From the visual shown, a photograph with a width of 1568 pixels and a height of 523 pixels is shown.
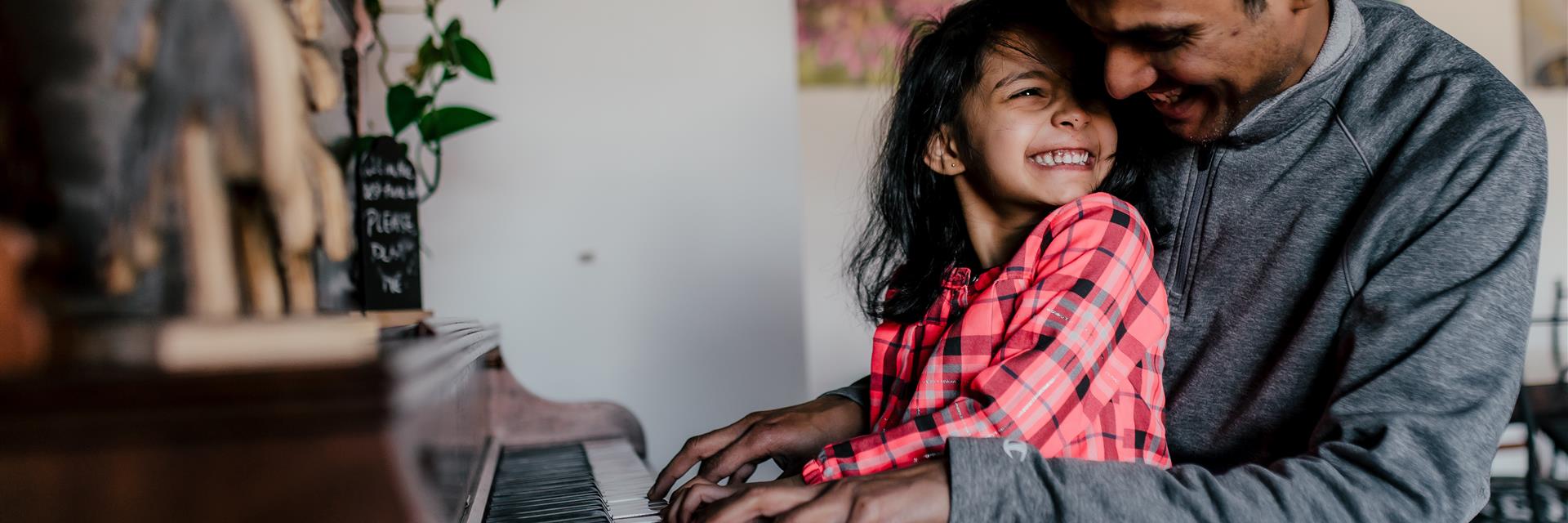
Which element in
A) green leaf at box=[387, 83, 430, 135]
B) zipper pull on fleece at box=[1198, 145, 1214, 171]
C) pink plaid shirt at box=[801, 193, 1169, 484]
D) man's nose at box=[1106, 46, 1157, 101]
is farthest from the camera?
green leaf at box=[387, 83, 430, 135]

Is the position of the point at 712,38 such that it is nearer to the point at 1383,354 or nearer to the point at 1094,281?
the point at 1094,281

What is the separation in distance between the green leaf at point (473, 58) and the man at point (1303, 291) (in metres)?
1.13

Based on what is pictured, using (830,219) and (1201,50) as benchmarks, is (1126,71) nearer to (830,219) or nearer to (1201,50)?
(1201,50)

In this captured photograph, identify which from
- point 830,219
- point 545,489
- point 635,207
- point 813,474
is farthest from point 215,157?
point 830,219

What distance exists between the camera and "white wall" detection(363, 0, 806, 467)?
2.76 metres

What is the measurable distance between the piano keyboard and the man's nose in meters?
0.72

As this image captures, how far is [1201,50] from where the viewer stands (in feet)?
3.74

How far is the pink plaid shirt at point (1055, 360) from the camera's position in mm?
1069

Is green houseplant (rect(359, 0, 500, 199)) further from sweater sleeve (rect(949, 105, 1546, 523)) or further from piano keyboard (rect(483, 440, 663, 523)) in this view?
sweater sleeve (rect(949, 105, 1546, 523))

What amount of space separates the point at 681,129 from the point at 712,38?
0.87 ft

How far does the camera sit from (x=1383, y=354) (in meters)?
1.01

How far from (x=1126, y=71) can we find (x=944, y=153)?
43 cm

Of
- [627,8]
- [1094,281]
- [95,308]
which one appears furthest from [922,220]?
[627,8]

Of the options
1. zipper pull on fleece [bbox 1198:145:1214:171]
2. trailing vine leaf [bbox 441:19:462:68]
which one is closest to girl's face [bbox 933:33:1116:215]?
zipper pull on fleece [bbox 1198:145:1214:171]
